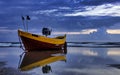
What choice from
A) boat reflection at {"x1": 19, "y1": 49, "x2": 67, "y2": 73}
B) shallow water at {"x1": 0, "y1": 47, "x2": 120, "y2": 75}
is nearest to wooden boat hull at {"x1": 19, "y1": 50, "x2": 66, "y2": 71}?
boat reflection at {"x1": 19, "y1": 49, "x2": 67, "y2": 73}

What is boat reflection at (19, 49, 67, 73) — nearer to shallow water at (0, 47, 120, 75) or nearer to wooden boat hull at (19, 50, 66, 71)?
wooden boat hull at (19, 50, 66, 71)

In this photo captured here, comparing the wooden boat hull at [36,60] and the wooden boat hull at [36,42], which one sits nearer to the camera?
the wooden boat hull at [36,60]

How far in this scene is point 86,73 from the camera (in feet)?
69.6

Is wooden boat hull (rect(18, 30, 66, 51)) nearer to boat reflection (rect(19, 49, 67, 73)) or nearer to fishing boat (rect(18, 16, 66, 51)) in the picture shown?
fishing boat (rect(18, 16, 66, 51))

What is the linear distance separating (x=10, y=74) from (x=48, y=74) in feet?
9.46

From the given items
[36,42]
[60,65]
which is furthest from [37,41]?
[60,65]

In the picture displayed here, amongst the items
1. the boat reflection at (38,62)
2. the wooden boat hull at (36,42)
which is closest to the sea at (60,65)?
the boat reflection at (38,62)

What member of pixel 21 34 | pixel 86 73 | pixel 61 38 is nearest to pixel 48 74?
pixel 86 73

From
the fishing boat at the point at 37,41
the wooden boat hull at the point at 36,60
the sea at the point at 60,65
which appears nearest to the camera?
the sea at the point at 60,65

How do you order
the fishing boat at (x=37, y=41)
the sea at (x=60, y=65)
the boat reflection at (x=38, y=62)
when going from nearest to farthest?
1. the sea at (x=60, y=65)
2. the boat reflection at (x=38, y=62)
3. the fishing boat at (x=37, y=41)

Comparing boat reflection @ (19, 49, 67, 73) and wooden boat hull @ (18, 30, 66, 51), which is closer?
boat reflection @ (19, 49, 67, 73)

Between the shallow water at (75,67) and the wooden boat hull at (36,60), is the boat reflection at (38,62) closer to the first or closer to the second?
the wooden boat hull at (36,60)

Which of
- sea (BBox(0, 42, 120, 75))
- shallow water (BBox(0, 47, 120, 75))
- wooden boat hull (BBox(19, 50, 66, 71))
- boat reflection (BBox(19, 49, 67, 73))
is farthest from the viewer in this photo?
wooden boat hull (BBox(19, 50, 66, 71))

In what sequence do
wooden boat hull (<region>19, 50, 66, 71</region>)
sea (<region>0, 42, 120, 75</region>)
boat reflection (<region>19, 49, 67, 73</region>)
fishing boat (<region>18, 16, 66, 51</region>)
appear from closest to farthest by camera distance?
sea (<region>0, 42, 120, 75</region>) → boat reflection (<region>19, 49, 67, 73</region>) → wooden boat hull (<region>19, 50, 66, 71</region>) → fishing boat (<region>18, 16, 66, 51</region>)
